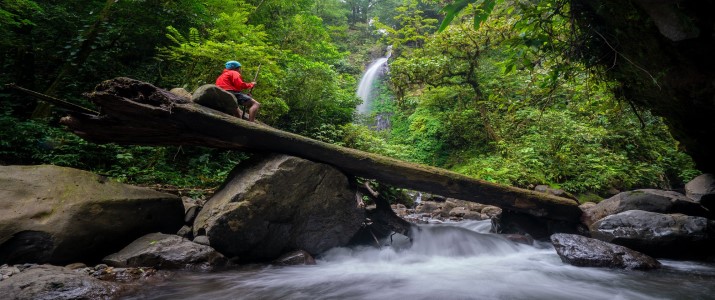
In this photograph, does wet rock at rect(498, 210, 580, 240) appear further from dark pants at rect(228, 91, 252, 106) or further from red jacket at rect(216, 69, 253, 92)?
red jacket at rect(216, 69, 253, 92)

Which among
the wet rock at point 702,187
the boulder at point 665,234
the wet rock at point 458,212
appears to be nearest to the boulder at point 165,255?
the boulder at point 665,234

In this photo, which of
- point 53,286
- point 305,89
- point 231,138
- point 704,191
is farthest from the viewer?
point 305,89

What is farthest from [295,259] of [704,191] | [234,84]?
[704,191]

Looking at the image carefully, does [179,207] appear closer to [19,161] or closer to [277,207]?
[277,207]

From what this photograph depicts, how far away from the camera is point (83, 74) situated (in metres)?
9.23

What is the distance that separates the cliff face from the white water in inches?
658

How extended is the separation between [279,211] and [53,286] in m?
2.52

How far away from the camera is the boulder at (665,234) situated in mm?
5262

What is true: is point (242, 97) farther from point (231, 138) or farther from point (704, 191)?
point (704, 191)

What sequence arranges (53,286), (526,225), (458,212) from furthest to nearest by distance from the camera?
(458,212)
(526,225)
(53,286)

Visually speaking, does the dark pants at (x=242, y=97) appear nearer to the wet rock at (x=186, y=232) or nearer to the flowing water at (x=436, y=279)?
the wet rock at (x=186, y=232)

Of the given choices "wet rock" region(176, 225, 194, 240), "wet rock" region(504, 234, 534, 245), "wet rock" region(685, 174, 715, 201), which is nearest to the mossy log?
"wet rock" region(504, 234, 534, 245)

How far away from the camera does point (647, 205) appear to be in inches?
242

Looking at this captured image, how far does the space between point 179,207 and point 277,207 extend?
5.86 ft
